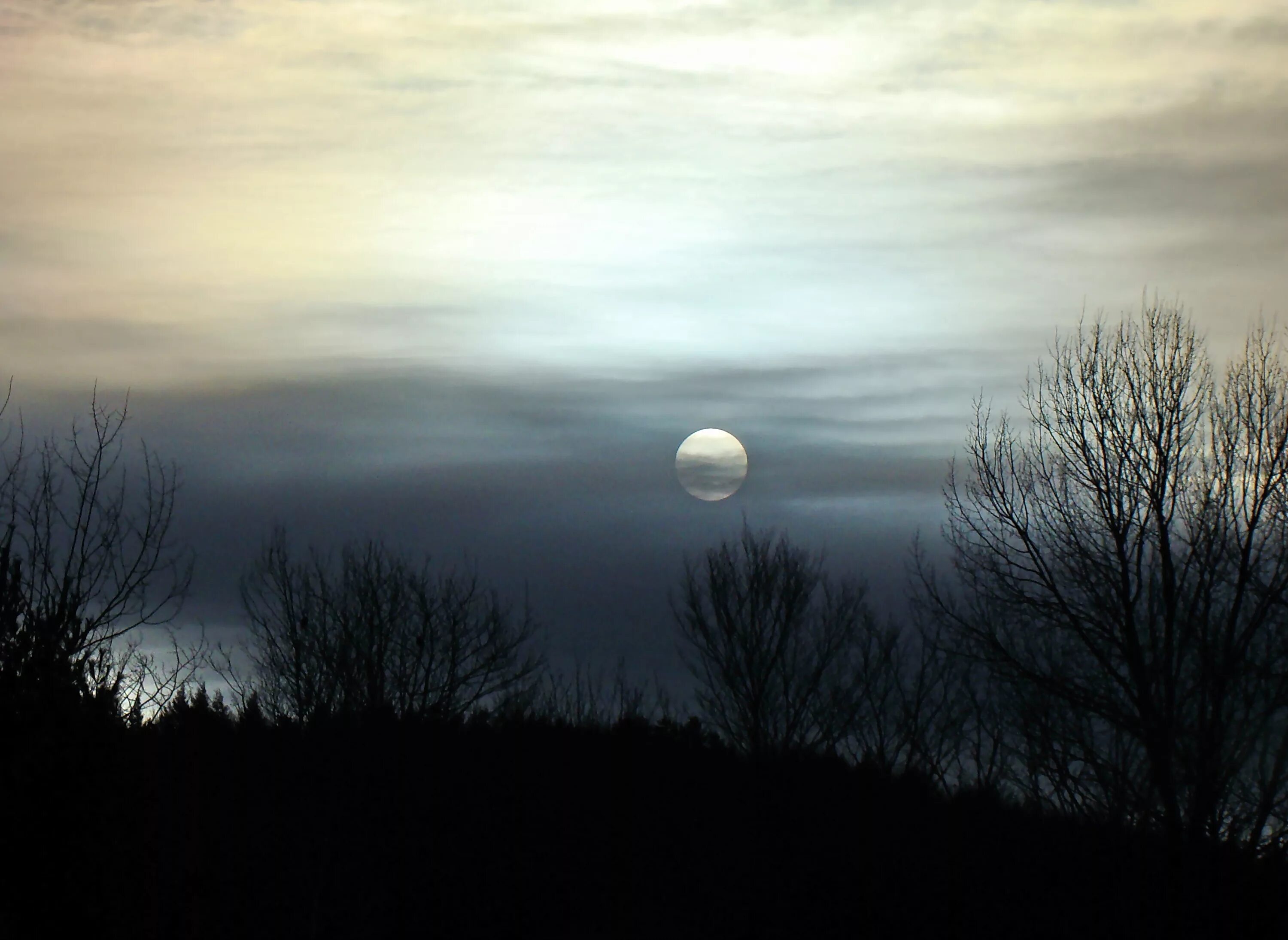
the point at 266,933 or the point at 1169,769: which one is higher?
the point at 1169,769

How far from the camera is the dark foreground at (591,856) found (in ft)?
51.6

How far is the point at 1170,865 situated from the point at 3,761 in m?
17.6

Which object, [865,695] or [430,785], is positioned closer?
[430,785]

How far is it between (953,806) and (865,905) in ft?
23.1

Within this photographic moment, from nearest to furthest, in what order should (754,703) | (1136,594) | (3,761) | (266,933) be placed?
(3,761)
(266,933)
(1136,594)
(754,703)

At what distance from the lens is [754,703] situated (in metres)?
42.2

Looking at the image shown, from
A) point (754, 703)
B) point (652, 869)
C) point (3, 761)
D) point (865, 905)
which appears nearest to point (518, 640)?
point (754, 703)

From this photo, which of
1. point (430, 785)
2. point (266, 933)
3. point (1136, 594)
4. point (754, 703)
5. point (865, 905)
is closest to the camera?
point (266, 933)

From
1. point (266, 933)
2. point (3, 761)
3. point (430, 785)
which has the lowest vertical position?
point (266, 933)

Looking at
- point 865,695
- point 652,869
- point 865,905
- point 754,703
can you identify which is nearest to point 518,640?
point 754,703

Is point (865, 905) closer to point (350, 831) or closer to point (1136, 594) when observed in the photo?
point (350, 831)

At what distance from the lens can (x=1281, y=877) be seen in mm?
18438

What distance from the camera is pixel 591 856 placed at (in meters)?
18.4

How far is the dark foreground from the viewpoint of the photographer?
15.7 metres
